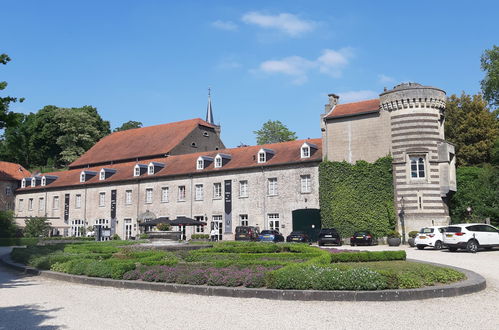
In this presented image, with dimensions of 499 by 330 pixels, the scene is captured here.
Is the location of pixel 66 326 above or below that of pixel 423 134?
below

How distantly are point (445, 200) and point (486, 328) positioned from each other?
3067cm

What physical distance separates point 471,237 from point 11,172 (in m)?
60.0

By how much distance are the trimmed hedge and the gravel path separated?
19.2ft

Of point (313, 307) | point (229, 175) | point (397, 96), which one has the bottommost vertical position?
point (313, 307)

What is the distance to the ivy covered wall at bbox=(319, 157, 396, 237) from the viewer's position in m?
36.5

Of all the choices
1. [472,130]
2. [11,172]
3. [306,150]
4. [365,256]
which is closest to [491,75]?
[472,130]

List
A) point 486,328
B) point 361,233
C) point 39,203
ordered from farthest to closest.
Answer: point 39,203
point 361,233
point 486,328

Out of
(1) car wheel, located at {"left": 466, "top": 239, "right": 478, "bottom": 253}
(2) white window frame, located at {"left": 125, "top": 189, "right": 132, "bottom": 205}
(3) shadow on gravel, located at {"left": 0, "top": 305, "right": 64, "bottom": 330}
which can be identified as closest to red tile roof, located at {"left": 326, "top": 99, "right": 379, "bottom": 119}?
(1) car wheel, located at {"left": 466, "top": 239, "right": 478, "bottom": 253}

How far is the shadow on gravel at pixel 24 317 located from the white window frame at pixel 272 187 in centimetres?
3165

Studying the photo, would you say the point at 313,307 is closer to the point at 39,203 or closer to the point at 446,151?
the point at 446,151

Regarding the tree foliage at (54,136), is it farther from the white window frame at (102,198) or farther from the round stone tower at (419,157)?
the round stone tower at (419,157)

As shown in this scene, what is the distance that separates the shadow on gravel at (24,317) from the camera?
866cm

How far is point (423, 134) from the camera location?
36.3m

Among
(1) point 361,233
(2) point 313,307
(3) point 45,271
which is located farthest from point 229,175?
(2) point 313,307
